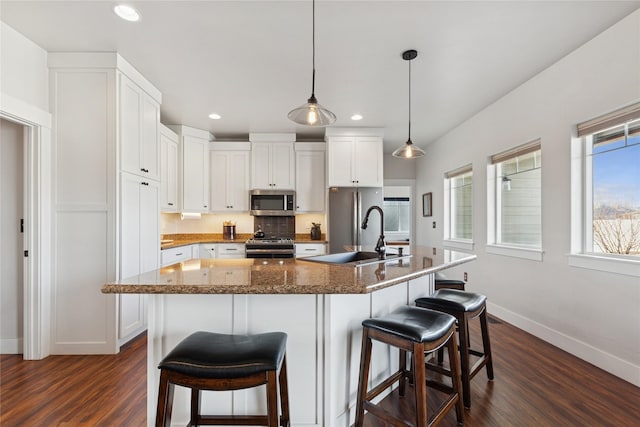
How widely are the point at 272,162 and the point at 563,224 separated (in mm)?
3696

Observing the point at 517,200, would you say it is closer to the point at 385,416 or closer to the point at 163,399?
the point at 385,416

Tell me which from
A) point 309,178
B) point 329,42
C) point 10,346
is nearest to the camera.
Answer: point 329,42

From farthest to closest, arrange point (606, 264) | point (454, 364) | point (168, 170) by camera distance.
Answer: point (168, 170), point (606, 264), point (454, 364)

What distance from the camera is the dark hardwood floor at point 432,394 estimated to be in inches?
66.0

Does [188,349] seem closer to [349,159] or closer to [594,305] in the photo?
[594,305]

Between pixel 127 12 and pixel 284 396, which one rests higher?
pixel 127 12

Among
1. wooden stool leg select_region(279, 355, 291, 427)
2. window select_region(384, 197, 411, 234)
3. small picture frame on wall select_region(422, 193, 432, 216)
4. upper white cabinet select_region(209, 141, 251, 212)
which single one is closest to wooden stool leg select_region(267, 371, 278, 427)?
wooden stool leg select_region(279, 355, 291, 427)

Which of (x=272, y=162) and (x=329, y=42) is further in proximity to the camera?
(x=272, y=162)

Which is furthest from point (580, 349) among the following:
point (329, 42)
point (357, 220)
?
point (329, 42)

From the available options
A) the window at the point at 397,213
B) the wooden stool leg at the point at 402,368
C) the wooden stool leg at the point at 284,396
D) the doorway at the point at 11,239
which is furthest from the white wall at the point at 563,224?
the doorway at the point at 11,239

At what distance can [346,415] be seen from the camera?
1.56 metres

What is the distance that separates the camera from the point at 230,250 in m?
4.29

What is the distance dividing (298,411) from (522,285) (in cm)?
275

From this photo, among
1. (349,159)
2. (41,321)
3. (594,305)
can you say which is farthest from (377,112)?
(41,321)
